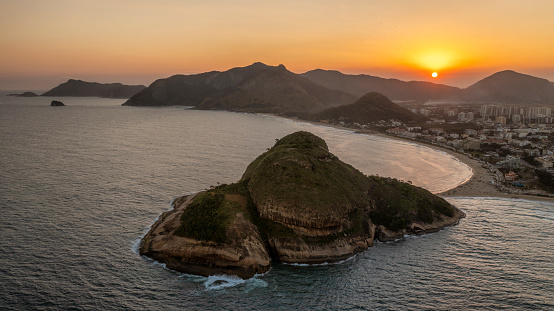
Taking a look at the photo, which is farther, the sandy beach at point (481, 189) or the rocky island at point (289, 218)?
the sandy beach at point (481, 189)

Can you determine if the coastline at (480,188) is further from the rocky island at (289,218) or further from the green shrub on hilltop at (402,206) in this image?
the rocky island at (289,218)

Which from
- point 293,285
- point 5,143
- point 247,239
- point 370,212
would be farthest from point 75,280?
point 5,143

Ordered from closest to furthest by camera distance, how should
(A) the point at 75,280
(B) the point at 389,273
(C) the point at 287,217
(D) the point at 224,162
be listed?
(A) the point at 75,280, (B) the point at 389,273, (C) the point at 287,217, (D) the point at 224,162

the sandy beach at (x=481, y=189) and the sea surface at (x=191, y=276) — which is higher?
the sandy beach at (x=481, y=189)

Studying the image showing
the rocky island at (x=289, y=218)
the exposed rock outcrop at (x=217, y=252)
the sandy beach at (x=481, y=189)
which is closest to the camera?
the exposed rock outcrop at (x=217, y=252)

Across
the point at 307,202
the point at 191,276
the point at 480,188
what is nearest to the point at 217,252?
the point at 191,276

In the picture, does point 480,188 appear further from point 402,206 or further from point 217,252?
point 217,252

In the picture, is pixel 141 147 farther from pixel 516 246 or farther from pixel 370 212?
pixel 516 246

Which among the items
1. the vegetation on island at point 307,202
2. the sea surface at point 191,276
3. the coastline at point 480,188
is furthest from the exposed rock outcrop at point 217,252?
the coastline at point 480,188

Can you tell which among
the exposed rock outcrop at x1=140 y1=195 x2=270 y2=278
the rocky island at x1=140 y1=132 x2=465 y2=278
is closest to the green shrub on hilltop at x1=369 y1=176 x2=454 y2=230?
the rocky island at x1=140 y1=132 x2=465 y2=278

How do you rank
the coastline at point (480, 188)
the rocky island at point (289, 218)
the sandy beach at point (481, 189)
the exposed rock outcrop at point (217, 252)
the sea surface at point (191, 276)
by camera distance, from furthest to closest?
1. the sandy beach at point (481, 189)
2. the coastline at point (480, 188)
3. the rocky island at point (289, 218)
4. the exposed rock outcrop at point (217, 252)
5. the sea surface at point (191, 276)
